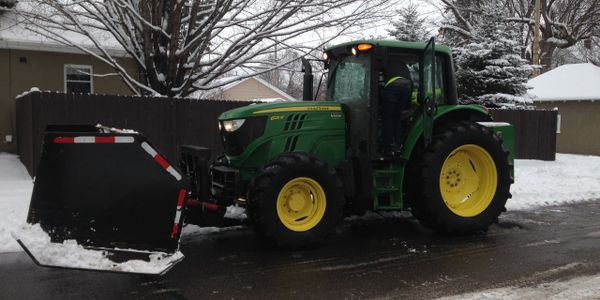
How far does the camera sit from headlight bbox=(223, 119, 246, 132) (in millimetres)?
5789

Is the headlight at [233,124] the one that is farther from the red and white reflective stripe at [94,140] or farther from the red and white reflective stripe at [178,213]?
the red and white reflective stripe at [94,140]

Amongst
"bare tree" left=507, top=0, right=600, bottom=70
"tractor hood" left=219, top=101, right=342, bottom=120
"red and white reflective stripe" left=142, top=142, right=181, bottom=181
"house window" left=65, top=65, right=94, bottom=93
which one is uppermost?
"bare tree" left=507, top=0, right=600, bottom=70

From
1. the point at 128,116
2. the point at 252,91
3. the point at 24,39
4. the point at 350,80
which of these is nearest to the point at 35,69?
the point at 24,39

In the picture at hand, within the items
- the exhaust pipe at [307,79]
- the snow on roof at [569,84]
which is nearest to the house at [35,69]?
the exhaust pipe at [307,79]

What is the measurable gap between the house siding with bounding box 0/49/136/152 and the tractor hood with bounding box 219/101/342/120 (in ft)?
35.0

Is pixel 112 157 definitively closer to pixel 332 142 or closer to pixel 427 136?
pixel 332 142

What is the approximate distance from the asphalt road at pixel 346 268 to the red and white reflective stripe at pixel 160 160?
3.18 ft

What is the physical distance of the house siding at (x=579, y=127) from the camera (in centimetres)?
2125

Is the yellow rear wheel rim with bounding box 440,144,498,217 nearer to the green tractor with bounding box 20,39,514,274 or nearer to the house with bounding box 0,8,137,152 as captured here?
the green tractor with bounding box 20,39,514,274

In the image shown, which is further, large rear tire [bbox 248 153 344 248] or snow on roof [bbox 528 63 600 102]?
snow on roof [bbox 528 63 600 102]

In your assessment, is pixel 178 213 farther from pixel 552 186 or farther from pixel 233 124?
pixel 552 186

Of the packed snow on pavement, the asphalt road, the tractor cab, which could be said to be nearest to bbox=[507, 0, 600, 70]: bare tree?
the tractor cab

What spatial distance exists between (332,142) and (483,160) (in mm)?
2071

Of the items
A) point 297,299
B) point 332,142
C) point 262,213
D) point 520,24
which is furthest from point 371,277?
point 520,24
